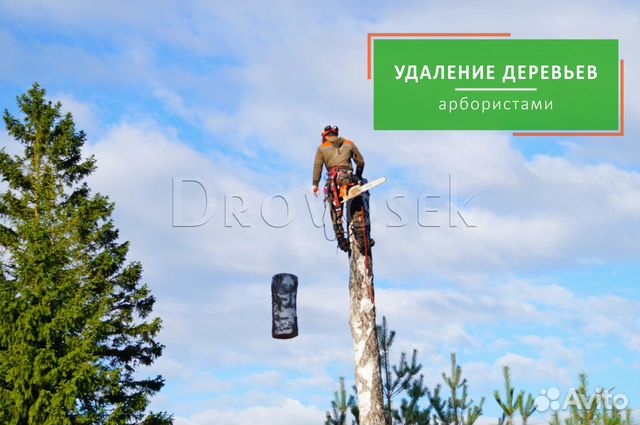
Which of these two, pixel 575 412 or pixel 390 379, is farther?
pixel 390 379

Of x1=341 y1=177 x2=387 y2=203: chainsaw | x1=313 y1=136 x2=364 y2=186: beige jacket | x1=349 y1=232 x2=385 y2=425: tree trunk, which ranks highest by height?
x1=313 y1=136 x2=364 y2=186: beige jacket

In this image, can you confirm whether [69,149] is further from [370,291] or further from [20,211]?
[370,291]

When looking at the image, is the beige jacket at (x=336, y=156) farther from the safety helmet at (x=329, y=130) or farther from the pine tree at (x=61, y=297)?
the pine tree at (x=61, y=297)

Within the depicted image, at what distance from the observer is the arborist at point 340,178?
14.3 meters

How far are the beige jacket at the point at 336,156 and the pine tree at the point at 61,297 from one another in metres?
10.6

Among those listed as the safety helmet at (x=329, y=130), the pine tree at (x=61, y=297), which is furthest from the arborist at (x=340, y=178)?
the pine tree at (x=61, y=297)

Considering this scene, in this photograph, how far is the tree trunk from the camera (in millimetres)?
14000

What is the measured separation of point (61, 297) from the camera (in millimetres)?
23391

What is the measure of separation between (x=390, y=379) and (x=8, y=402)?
10.5 metres

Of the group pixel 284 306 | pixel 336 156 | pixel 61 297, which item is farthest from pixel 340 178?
pixel 61 297

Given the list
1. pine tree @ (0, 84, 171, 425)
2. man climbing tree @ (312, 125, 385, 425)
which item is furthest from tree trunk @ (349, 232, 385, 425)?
pine tree @ (0, 84, 171, 425)

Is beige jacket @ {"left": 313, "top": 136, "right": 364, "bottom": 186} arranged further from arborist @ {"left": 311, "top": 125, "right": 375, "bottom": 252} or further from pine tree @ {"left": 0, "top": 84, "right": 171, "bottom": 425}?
pine tree @ {"left": 0, "top": 84, "right": 171, "bottom": 425}

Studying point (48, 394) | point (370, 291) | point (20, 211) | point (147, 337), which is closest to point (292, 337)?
point (370, 291)

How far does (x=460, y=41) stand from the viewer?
17.8 m
